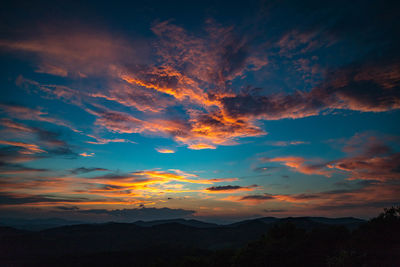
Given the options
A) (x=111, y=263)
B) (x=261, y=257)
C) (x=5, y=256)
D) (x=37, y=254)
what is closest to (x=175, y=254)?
(x=111, y=263)

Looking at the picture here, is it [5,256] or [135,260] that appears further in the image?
[5,256]

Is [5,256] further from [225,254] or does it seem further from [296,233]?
[296,233]

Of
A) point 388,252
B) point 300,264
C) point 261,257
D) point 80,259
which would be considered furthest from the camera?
point 80,259

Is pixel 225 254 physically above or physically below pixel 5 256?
above

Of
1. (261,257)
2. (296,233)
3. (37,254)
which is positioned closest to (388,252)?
(261,257)

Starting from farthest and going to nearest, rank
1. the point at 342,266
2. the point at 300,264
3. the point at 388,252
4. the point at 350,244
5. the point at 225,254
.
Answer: the point at 225,254
the point at 350,244
the point at 300,264
the point at 388,252
the point at 342,266

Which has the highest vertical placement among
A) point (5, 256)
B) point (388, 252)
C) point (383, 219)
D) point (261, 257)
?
point (383, 219)

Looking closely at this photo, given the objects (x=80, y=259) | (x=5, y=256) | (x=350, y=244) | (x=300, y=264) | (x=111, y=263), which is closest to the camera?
(x=300, y=264)

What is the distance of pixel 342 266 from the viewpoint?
783 inches

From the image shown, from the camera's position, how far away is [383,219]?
111ft

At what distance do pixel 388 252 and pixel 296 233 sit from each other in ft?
118

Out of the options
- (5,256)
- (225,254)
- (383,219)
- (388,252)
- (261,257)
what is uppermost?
(383,219)

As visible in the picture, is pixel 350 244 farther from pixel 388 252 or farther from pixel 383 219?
pixel 383 219

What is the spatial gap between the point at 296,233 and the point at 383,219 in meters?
26.7
